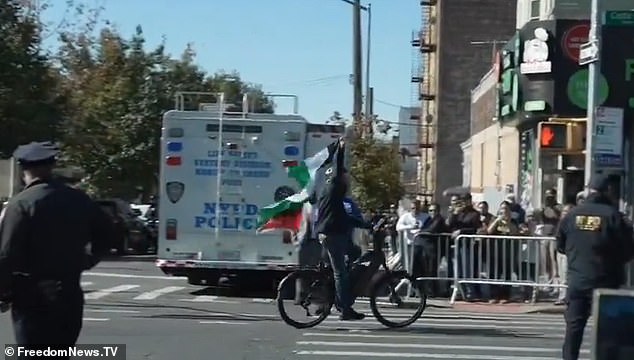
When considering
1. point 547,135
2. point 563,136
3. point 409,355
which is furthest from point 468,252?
point 409,355

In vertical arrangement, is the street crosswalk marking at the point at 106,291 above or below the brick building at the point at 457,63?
below

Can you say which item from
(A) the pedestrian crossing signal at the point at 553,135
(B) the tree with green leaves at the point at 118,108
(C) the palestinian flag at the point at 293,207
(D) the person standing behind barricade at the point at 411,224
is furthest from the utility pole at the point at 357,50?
(C) the palestinian flag at the point at 293,207

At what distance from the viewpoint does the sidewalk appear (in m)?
18.2

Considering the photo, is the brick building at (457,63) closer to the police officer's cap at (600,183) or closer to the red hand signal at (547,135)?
the red hand signal at (547,135)

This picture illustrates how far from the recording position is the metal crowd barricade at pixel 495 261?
62.3 feet

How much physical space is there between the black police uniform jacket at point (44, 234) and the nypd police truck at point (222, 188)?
1210 centimetres

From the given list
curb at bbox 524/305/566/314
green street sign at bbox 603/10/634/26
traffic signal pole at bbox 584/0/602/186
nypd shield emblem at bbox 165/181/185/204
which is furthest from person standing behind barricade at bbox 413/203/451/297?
green street sign at bbox 603/10/634/26

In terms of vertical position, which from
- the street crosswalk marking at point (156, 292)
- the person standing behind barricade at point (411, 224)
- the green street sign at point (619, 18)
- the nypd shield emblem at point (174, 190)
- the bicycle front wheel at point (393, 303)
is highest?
the green street sign at point (619, 18)

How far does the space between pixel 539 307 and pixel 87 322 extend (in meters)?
7.19

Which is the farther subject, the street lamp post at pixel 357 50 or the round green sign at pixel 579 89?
the street lamp post at pixel 357 50

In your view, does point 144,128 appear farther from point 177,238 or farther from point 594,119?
point 594,119

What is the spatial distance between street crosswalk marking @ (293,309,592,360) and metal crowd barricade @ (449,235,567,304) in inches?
102

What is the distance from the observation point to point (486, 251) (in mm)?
19188

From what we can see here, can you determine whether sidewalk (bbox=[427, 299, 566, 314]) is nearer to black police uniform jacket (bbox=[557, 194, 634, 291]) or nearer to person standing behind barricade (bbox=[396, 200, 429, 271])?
person standing behind barricade (bbox=[396, 200, 429, 271])
